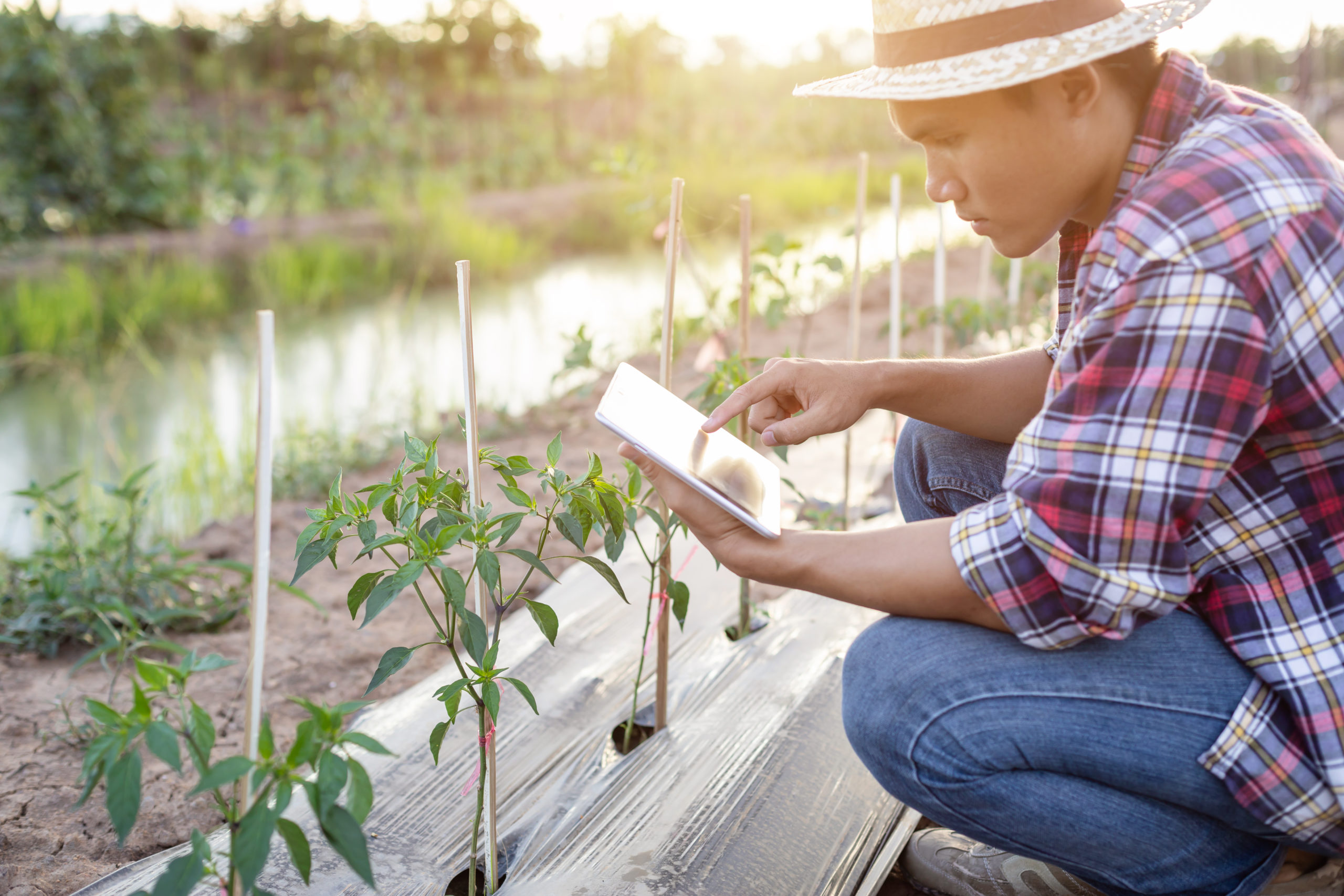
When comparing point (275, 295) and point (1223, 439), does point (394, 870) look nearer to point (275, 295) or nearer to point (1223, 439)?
point (1223, 439)

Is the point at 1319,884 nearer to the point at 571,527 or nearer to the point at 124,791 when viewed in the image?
the point at 571,527

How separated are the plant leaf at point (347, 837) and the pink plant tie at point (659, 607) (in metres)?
0.55

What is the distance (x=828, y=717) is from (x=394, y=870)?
2.23ft

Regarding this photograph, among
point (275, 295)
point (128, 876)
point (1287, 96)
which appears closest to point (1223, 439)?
point (128, 876)

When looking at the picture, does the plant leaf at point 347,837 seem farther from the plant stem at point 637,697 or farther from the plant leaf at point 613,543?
the plant stem at point 637,697

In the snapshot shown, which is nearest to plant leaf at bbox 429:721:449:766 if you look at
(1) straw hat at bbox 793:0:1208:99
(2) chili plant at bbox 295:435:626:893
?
(2) chili plant at bbox 295:435:626:893

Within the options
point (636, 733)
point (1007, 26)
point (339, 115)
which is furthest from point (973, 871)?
point (339, 115)

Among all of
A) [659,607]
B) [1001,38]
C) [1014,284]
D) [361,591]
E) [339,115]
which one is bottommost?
[659,607]

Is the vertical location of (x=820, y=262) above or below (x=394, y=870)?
above

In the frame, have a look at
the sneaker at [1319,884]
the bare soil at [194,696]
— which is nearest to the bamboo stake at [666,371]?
the bare soil at [194,696]

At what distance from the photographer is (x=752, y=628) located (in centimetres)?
184

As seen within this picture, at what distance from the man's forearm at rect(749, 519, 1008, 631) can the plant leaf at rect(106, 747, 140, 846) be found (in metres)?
0.61

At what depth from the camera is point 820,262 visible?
7.70 feet

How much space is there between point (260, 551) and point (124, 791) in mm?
218
